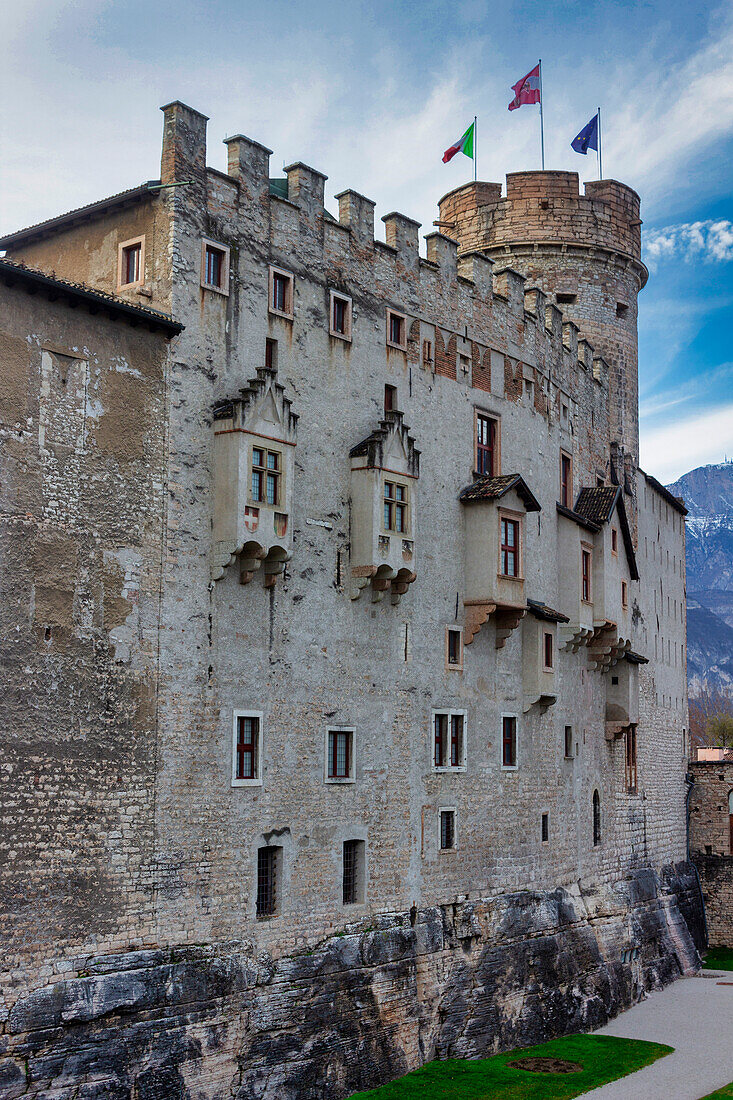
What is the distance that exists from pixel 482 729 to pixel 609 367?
760 inches

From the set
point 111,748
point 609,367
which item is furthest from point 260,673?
point 609,367

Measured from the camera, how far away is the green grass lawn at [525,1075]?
88.8 ft

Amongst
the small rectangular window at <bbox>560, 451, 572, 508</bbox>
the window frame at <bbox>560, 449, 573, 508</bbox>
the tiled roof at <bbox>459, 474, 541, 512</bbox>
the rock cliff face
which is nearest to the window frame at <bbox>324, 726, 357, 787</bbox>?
the rock cliff face

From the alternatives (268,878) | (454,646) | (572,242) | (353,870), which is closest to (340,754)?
(353,870)

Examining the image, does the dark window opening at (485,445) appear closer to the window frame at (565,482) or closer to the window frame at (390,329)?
the window frame at (390,329)

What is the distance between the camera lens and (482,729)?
34.0m

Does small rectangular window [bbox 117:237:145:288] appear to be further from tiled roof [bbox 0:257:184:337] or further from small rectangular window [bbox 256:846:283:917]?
small rectangular window [bbox 256:846:283:917]

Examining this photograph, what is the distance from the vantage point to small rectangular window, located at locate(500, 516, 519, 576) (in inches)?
1346

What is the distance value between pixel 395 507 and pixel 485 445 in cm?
678

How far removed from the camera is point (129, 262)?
83.2 feet

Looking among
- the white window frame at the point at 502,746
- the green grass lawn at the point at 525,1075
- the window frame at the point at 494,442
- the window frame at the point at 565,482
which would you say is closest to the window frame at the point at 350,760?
the green grass lawn at the point at 525,1075

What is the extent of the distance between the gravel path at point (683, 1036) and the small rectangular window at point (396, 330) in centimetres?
1938

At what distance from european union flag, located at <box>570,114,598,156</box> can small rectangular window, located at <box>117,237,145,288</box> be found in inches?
962

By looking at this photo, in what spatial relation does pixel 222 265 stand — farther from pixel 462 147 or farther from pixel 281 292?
pixel 462 147
